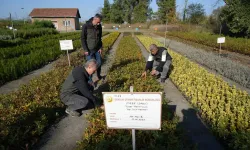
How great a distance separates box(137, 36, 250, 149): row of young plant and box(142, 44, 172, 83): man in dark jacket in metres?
0.45

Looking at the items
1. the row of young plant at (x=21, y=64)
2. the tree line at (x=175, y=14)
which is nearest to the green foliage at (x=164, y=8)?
the tree line at (x=175, y=14)

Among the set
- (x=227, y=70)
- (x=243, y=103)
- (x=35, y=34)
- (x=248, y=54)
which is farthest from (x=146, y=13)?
(x=243, y=103)

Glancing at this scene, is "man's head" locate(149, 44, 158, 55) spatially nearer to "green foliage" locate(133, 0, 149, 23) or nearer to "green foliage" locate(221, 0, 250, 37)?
"green foliage" locate(221, 0, 250, 37)

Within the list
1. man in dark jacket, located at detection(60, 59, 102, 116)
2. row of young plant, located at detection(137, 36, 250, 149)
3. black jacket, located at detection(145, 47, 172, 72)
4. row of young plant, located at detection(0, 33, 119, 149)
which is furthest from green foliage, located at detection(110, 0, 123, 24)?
man in dark jacket, located at detection(60, 59, 102, 116)

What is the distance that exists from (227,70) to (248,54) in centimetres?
712

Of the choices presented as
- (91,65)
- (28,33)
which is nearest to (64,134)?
(91,65)

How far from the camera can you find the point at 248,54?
1390cm

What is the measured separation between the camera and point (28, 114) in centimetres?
405

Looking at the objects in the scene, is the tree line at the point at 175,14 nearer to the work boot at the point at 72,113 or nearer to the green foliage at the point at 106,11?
the green foliage at the point at 106,11

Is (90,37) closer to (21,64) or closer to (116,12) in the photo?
(21,64)

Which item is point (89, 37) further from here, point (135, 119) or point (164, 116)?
point (135, 119)

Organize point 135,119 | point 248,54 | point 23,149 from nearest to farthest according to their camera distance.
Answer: point 135,119 → point 23,149 → point 248,54

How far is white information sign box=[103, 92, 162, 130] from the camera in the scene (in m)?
2.22

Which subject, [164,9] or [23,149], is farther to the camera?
[164,9]
